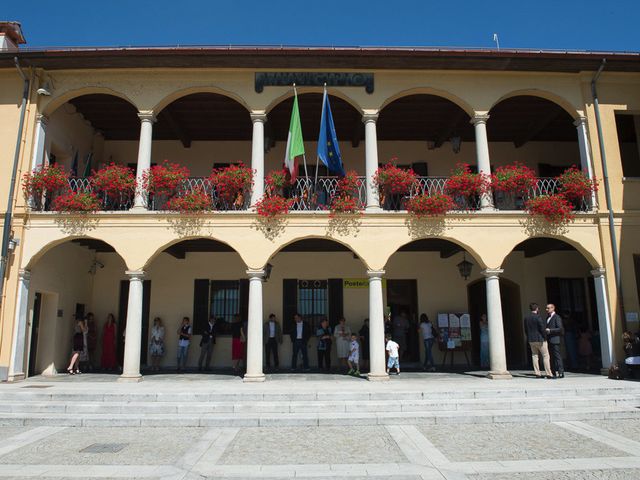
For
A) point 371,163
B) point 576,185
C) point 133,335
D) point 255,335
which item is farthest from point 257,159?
point 576,185

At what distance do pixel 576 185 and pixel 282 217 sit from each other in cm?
725

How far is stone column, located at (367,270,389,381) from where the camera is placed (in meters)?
11.6

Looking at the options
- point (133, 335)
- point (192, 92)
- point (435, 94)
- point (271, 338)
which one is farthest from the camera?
point (271, 338)

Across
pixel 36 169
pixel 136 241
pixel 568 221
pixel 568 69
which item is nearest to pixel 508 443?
pixel 568 221

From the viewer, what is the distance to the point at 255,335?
1162cm

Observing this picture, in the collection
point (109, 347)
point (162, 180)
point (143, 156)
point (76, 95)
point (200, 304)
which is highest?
point (76, 95)

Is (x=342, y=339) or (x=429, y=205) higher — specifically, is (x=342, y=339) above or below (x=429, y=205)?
below

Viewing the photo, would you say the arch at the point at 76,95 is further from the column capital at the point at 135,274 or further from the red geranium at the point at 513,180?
the red geranium at the point at 513,180

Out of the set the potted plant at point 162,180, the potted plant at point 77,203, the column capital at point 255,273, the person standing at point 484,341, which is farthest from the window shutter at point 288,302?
the potted plant at point 77,203

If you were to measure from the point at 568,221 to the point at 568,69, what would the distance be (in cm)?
402

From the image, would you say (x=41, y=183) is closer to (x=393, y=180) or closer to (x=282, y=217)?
(x=282, y=217)

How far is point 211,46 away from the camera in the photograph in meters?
12.2

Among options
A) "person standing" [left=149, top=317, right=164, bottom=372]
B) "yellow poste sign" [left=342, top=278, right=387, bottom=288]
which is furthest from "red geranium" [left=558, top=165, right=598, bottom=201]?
"person standing" [left=149, top=317, right=164, bottom=372]

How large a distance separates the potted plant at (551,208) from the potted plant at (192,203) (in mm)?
7880
